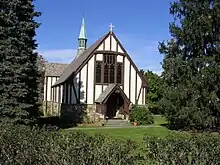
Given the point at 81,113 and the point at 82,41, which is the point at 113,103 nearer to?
the point at 81,113

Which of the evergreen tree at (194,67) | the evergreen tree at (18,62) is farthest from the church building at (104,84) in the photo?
the evergreen tree at (18,62)

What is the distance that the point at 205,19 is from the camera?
25.3m

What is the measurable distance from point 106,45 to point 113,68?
249cm

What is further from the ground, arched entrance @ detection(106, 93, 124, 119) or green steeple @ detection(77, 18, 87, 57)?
green steeple @ detection(77, 18, 87, 57)

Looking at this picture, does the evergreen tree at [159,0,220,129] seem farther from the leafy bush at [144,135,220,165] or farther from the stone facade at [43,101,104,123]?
the leafy bush at [144,135,220,165]

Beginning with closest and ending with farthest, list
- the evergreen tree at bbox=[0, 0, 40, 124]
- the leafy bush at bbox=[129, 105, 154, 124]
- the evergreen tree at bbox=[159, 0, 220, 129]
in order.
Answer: the evergreen tree at bbox=[0, 0, 40, 124] < the evergreen tree at bbox=[159, 0, 220, 129] < the leafy bush at bbox=[129, 105, 154, 124]

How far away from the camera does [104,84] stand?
3606cm

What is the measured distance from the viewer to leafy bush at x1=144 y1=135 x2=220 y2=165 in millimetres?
5086

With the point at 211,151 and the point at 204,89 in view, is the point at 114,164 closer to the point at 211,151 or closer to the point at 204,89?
the point at 211,151

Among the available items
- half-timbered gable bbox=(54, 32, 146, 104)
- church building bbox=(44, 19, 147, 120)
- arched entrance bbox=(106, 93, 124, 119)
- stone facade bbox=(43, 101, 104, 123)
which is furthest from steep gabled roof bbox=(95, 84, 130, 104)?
arched entrance bbox=(106, 93, 124, 119)

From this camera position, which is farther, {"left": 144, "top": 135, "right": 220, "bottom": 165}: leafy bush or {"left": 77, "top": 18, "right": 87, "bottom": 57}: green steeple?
{"left": 77, "top": 18, "right": 87, "bottom": 57}: green steeple

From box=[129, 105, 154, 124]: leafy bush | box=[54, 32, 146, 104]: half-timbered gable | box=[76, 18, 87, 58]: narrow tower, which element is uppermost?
box=[76, 18, 87, 58]: narrow tower

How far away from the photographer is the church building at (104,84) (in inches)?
1378

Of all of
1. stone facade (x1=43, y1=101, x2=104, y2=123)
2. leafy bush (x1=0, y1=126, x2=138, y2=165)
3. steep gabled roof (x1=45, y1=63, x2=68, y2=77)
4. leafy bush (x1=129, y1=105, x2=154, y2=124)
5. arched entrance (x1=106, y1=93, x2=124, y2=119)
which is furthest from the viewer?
steep gabled roof (x1=45, y1=63, x2=68, y2=77)
